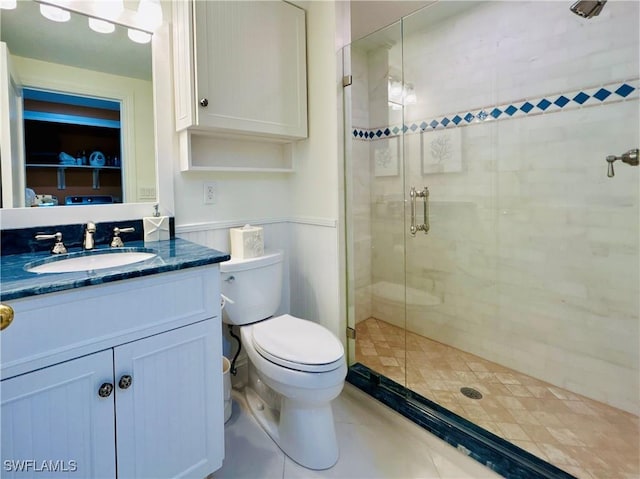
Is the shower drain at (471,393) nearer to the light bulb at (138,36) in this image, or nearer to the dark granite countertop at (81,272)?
the dark granite countertop at (81,272)

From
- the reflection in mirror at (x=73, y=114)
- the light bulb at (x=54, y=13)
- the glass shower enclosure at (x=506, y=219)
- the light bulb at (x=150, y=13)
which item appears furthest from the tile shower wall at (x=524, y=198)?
the light bulb at (x=54, y=13)

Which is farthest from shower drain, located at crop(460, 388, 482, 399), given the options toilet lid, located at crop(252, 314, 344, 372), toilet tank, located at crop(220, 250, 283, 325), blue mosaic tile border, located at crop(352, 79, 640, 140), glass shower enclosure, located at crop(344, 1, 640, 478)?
blue mosaic tile border, located at crop(352, 79, 640, 140)

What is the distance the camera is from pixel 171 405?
1104mm

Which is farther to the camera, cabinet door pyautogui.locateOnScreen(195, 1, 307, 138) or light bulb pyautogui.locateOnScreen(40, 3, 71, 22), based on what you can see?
cabinet door pyautogui.locateOnScreen(195, 1, 307, 138)

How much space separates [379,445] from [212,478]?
26.9 inches

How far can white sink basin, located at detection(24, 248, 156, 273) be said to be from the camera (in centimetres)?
118

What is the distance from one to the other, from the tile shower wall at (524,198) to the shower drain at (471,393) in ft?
1.23

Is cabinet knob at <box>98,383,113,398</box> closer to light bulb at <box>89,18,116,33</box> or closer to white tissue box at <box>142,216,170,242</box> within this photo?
white tissue box at <box>142,216,170,242</box>

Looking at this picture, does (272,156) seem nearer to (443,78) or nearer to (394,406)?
(443,78)

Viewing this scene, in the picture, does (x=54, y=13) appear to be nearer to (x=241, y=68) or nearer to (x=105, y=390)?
(x=241, y=68)

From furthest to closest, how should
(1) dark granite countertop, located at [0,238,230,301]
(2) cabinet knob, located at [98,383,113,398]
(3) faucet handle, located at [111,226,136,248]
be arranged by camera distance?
(3) faucet handle, located at [111,226,136,248] → (2) cabinet knob, located at [98,383,113,398] → (1) dark granite countertop, located at [0,238,230,301]

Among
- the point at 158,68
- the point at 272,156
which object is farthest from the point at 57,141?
the point at 272,156

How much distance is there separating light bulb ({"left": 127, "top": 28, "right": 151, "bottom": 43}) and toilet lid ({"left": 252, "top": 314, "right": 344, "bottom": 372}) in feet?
4.49

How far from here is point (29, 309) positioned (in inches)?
33.3
